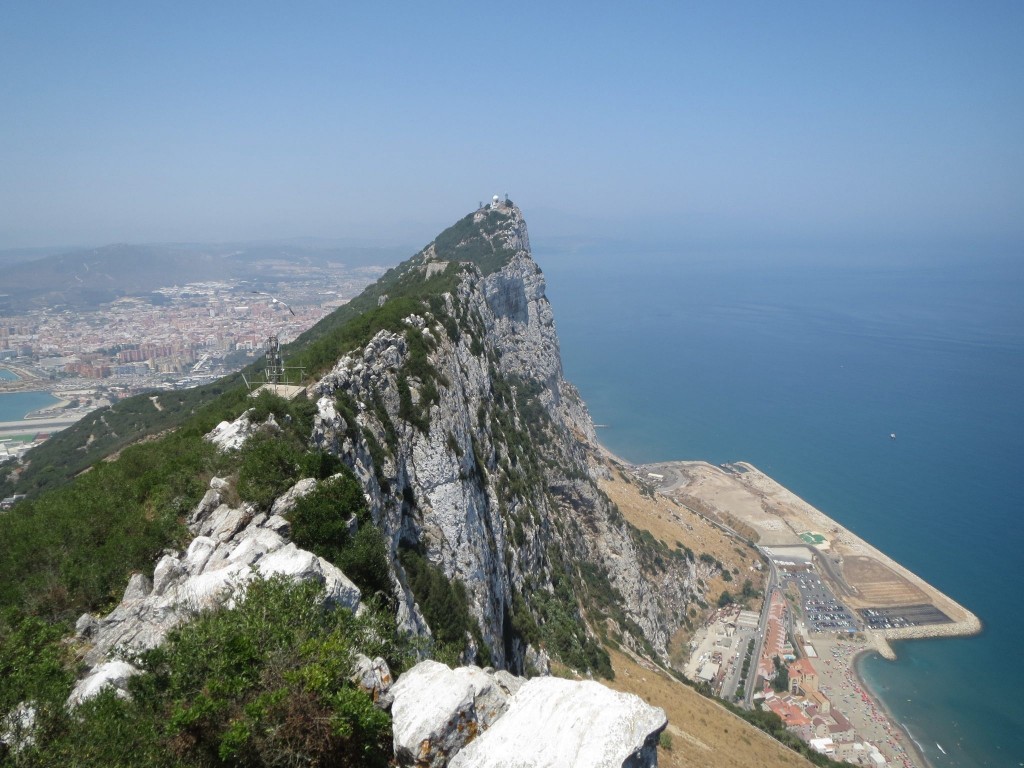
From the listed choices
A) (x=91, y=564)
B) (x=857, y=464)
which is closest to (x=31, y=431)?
(x=91, y=564)

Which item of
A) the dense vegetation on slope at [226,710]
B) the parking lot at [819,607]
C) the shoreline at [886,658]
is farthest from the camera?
the parking lot at [819,607]

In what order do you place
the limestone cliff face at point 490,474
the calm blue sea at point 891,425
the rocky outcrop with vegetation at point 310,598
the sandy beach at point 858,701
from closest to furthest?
1. the rocky outcrop with vegetation at point 310,598
2. the limestone cliff face at point 490,474
3. the sandy beach at point 858,701
4. the calm blue sea at point 891,425

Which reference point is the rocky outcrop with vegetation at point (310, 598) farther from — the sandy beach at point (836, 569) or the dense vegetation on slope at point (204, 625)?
the sandy beach at point (836, 569)

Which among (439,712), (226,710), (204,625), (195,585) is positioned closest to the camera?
(226,710)

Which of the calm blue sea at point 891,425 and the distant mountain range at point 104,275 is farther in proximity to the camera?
the distant mountain range at point 104,275

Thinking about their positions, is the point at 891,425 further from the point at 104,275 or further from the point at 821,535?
the point at 104,275

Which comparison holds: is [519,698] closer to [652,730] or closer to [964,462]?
[652,730]

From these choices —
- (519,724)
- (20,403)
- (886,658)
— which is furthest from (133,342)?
(519,724)

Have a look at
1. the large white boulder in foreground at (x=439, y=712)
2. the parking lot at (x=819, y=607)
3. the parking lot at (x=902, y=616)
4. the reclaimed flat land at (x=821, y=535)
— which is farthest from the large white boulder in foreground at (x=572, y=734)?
the parking lot at (x=902, y=616)
